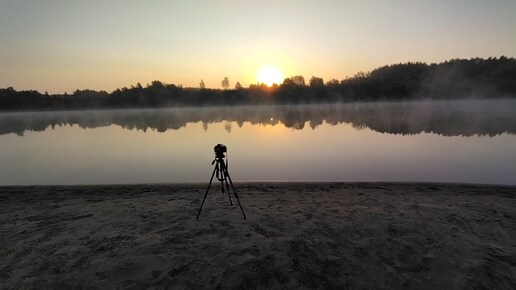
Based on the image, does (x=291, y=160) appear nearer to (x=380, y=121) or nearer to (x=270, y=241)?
(x=270, y=241)

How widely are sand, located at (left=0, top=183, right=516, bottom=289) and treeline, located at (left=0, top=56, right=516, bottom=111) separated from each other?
11068cm

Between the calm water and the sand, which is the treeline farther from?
the sand

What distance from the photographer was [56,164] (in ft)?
49.9

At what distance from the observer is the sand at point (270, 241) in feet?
13.3

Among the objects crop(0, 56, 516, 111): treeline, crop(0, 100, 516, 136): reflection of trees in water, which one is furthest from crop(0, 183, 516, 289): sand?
crop(0, 56, 516, 111): treeline

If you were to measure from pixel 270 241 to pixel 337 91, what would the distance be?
126073 millimetres

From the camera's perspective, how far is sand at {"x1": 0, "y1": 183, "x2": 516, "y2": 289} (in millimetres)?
4055

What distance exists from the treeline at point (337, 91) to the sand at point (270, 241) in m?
111

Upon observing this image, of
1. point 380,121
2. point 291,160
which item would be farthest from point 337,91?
point 291,160

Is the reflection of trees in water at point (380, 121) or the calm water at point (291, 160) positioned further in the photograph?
the reflection of trees in water at point (380, 121)

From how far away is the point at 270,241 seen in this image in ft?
16.4

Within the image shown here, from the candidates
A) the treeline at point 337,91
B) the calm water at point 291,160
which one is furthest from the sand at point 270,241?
the treeline at point 337,91

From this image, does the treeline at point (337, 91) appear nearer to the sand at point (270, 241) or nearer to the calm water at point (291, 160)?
the calm water at point (291, 160)

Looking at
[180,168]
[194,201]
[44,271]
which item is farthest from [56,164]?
[44,271]
